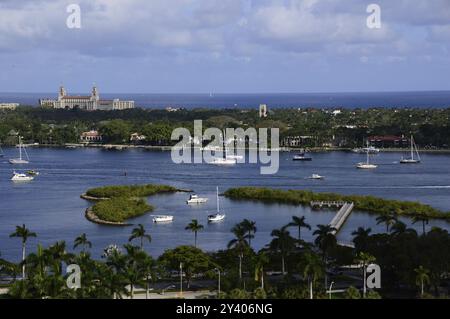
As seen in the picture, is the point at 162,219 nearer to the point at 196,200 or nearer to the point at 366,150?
the point at 196,200

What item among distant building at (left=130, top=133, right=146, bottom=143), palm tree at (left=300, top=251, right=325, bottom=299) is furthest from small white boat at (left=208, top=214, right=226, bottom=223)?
distant building at (left=130, top=133, right=146, bottom=143)

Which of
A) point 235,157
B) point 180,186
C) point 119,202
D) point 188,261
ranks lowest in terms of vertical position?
point 180,186

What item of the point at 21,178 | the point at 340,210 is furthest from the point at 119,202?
the point at 21,178

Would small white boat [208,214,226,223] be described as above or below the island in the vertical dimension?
below

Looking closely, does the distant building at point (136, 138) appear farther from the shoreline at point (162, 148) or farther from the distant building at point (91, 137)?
the distant building at point (91, 137)

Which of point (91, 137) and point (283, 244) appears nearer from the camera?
point (283, 244)

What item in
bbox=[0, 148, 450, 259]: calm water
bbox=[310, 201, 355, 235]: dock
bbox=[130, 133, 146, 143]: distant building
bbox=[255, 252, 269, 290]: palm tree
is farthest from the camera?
bbox=[130, 133, 146, 143]: distant building

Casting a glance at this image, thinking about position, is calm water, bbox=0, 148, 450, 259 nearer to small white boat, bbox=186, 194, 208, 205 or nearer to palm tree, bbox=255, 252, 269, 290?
small white boat, bbox=186, 194, 208, 205

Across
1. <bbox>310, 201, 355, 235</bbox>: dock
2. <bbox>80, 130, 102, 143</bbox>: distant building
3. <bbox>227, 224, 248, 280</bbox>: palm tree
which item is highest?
<bbox>227, 224, 248, 280</bbox>: palm tree

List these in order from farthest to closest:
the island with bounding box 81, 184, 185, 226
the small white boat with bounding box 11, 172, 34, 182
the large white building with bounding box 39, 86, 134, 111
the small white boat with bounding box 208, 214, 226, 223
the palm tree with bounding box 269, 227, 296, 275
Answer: the large white building with bounding box 39, 86, 134, 111, the small white boat with bounding box 11, 172, 34, 182, the small white boat with bounding box 208, 214, 226, 223, the island with bounding box 81, 184, 185, 226, the palm tree with bounding box 269, 227, 296, 275
